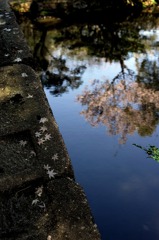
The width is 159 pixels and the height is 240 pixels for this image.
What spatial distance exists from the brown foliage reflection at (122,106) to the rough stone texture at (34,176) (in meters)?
8.14

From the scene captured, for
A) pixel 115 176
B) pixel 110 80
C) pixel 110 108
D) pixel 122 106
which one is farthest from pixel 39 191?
pixel 110 80

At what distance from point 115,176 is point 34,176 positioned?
7.32 meters

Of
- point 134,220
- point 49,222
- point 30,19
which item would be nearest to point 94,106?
point 134,220

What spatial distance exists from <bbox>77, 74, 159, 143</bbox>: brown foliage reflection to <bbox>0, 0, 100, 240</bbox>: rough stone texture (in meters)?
8.14

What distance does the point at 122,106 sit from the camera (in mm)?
14094

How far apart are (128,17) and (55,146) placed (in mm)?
22336

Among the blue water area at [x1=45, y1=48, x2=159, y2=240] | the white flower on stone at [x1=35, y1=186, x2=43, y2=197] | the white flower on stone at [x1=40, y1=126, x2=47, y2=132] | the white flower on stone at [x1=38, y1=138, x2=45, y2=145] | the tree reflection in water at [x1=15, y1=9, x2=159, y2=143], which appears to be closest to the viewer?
the white flower on stone at [x1=35, y1=186, x2=43, y2=197]

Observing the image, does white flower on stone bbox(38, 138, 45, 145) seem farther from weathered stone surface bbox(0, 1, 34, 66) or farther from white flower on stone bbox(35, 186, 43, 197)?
weathered stone surface bbox(0, 1, 34, 66)

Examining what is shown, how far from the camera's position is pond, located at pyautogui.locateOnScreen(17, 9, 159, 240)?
845 centimetres

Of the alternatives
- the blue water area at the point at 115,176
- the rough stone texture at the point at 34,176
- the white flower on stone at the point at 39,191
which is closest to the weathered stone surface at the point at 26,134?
the rough stone texture at the point at 34,176

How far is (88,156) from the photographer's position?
33.7 feet

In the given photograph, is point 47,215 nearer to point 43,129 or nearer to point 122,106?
point 43,129

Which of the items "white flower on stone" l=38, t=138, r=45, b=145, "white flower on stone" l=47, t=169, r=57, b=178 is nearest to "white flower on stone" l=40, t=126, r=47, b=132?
"white flower on stone" l=38, t=138, r=45, b=145

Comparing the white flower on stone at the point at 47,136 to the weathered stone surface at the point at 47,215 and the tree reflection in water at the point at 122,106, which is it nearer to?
the weathered stone surface at the point at 47,215
